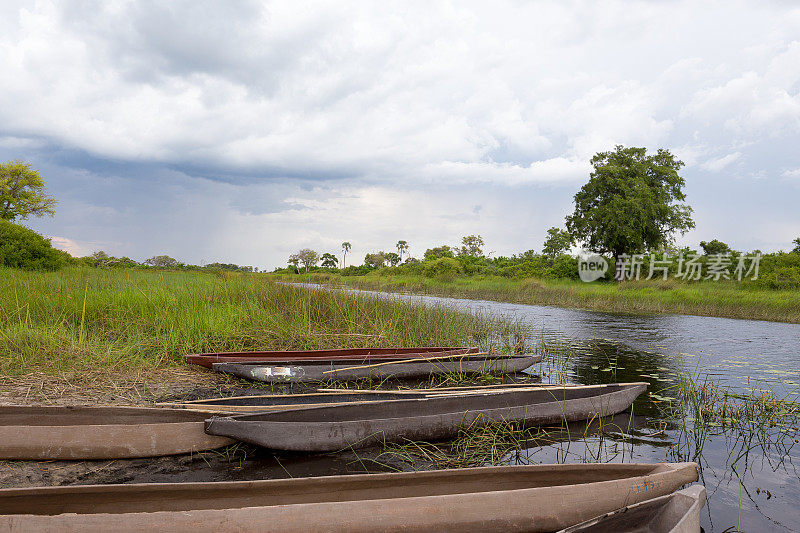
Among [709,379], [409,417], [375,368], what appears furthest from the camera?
[709,379]

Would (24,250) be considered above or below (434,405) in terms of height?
above

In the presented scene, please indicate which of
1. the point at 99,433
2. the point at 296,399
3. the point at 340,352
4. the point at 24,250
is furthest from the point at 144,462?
the point at 24,250

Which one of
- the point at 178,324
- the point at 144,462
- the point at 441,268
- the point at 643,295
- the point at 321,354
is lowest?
the point at 144,462

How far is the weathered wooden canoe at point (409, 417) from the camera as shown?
3604mm

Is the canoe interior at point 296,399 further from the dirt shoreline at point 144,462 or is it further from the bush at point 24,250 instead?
the bush at point 24,250

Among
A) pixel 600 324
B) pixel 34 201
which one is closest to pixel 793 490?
pixel 600 324

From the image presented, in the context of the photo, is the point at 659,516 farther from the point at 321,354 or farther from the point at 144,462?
the point at 321,354

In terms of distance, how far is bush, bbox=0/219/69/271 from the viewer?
15.0 meters

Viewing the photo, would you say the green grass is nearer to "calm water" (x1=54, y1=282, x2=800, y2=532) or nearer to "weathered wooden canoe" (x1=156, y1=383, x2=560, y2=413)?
"calm water" (x1=54, y1=282, x2=800, y2=532)

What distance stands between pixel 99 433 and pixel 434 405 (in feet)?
8.99

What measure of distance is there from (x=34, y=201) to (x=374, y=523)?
38.7m

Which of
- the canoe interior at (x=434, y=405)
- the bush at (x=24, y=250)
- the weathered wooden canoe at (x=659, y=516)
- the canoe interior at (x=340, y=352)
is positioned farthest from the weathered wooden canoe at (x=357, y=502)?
the bush at (x=24, y=250)

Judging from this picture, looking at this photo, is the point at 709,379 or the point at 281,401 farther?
the point at 709,379

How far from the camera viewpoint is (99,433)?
134 inches
